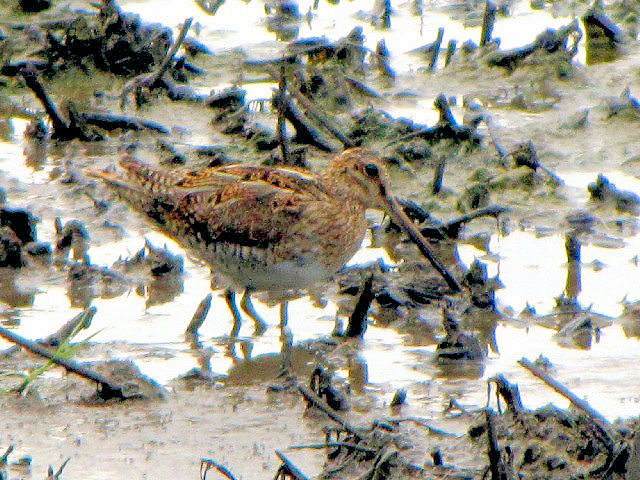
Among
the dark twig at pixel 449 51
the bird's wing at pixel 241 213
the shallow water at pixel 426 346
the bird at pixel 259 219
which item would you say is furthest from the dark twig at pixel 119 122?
the bird's wing at pixel 241 213

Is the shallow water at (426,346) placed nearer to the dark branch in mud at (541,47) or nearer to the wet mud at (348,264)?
the wet mud at (348,264)

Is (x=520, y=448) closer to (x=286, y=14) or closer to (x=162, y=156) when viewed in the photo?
(x=162, y=156)

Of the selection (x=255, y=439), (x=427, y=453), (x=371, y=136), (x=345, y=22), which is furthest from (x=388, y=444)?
(x=345, y=22)

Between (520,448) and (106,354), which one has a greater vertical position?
(520,448)

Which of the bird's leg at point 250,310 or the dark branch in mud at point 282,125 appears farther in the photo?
the dark branch in mud at point 282,125

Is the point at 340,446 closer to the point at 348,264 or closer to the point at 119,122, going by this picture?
the point at 348,264

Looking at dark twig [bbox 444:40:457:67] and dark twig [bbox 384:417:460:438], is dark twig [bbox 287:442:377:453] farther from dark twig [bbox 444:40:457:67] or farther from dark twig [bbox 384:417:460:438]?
dark twig [bbox 444:40:457:67]

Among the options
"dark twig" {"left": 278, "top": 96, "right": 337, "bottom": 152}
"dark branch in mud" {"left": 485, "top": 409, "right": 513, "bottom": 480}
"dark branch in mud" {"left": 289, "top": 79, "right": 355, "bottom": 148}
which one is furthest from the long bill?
"dark branch in mud" {"left": 485, "top": 409, "right": 513, "bottom": 480}
